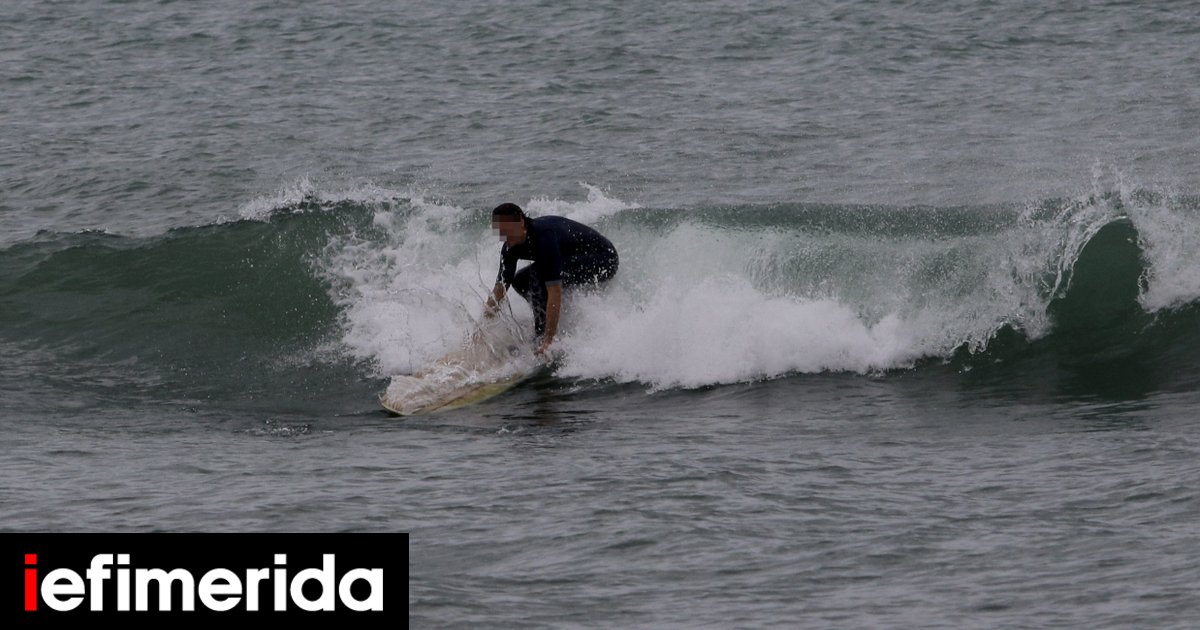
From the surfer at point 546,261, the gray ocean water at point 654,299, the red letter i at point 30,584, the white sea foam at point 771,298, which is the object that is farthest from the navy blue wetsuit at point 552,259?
the red letter i at point 30,584

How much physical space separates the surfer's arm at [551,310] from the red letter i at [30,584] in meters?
4.96

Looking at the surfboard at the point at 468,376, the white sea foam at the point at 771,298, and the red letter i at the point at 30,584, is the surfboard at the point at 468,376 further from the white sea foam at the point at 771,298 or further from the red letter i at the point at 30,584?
the red letter i at the point at 30,584

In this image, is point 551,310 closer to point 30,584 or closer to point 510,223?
point 510,223

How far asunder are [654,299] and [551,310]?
1309 mm

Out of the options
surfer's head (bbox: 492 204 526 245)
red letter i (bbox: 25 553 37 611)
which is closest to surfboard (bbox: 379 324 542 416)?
surfer's head (bbox: 492 204 526 245)

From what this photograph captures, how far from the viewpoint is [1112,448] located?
8453 millimetres

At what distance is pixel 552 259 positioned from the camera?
10.8m

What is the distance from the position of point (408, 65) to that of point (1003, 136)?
29.9ft

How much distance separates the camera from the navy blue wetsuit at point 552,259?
10.8 meters

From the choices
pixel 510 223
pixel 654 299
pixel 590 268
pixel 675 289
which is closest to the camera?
pixel 510 223

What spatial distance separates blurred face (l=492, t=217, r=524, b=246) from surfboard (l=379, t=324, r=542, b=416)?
→ 0.91 meters

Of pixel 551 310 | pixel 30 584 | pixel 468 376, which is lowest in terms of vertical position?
pixel 30 584

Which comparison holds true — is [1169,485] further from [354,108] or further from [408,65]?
[408,65]

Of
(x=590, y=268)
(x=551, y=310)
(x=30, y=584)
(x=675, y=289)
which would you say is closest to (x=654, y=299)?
(x=675, y=289)
